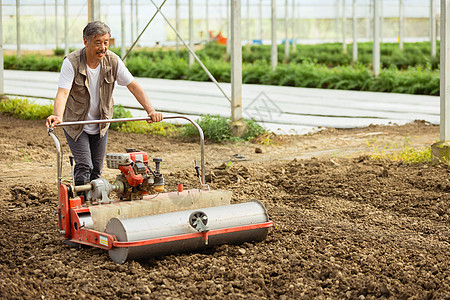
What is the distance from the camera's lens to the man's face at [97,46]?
4.29 m

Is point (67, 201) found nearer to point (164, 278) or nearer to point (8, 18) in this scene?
point (164, 278)

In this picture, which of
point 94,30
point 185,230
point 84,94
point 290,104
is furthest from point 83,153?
point 290,104

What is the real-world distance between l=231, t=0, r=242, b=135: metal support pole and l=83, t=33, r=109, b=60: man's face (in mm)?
4581

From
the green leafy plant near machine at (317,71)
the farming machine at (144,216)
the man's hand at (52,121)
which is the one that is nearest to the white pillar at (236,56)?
the farming machine at (144,216)

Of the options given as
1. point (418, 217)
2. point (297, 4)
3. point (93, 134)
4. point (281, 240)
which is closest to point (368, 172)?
point (418, 217)

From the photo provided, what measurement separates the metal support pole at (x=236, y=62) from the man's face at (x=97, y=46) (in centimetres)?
458

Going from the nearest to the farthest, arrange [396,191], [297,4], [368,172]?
[396,191], [368,172], [297,4]

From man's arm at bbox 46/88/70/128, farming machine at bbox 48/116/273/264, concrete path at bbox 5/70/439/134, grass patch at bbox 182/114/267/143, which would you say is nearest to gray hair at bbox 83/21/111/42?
man's arm at bbox 46/88/70/128

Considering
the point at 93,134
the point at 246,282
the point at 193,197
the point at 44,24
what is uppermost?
the point at 44,24

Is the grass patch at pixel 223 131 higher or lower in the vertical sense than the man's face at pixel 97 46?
lower

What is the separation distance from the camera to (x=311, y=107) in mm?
12633

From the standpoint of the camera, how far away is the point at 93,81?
177 inches

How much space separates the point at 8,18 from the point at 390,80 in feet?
76.5

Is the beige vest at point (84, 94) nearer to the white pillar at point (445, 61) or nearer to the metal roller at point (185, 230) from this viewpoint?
the metal roller at point (185, 230)
